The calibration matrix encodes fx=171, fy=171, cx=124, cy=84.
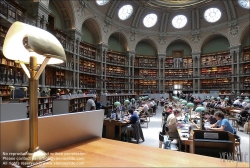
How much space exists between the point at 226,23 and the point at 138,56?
12.6m

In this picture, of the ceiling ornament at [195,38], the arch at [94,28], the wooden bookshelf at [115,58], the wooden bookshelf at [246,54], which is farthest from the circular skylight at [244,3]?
the arch at [94,28]

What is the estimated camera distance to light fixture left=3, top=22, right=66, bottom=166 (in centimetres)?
113

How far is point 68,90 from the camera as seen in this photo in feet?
49.2

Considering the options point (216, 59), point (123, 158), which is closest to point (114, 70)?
point (216, 59)

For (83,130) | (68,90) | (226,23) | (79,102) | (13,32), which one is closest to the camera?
(13,32)

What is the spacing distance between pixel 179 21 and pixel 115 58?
11600 mm

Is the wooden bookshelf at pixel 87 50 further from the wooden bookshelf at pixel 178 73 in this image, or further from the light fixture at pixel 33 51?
the light fixture at pixel 33 51

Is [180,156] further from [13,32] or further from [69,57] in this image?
[69,57]

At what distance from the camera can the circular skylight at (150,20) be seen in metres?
25.5

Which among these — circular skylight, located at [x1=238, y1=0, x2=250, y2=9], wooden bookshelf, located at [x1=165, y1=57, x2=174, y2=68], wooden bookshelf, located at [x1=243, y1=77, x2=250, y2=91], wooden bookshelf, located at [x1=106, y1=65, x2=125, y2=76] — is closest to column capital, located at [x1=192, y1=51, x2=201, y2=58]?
wooden bookshelf, located at [x1=165, y1=57, x2=174, y2=68]

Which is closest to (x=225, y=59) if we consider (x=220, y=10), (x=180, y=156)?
(x=220, y=10)

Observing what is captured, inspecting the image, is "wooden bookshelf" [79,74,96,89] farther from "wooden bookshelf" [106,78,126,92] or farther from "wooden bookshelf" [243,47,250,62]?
"wooden bookshelf" [243,47,250,62]

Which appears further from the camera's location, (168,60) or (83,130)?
(168,60)

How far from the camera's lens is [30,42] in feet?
3.68
